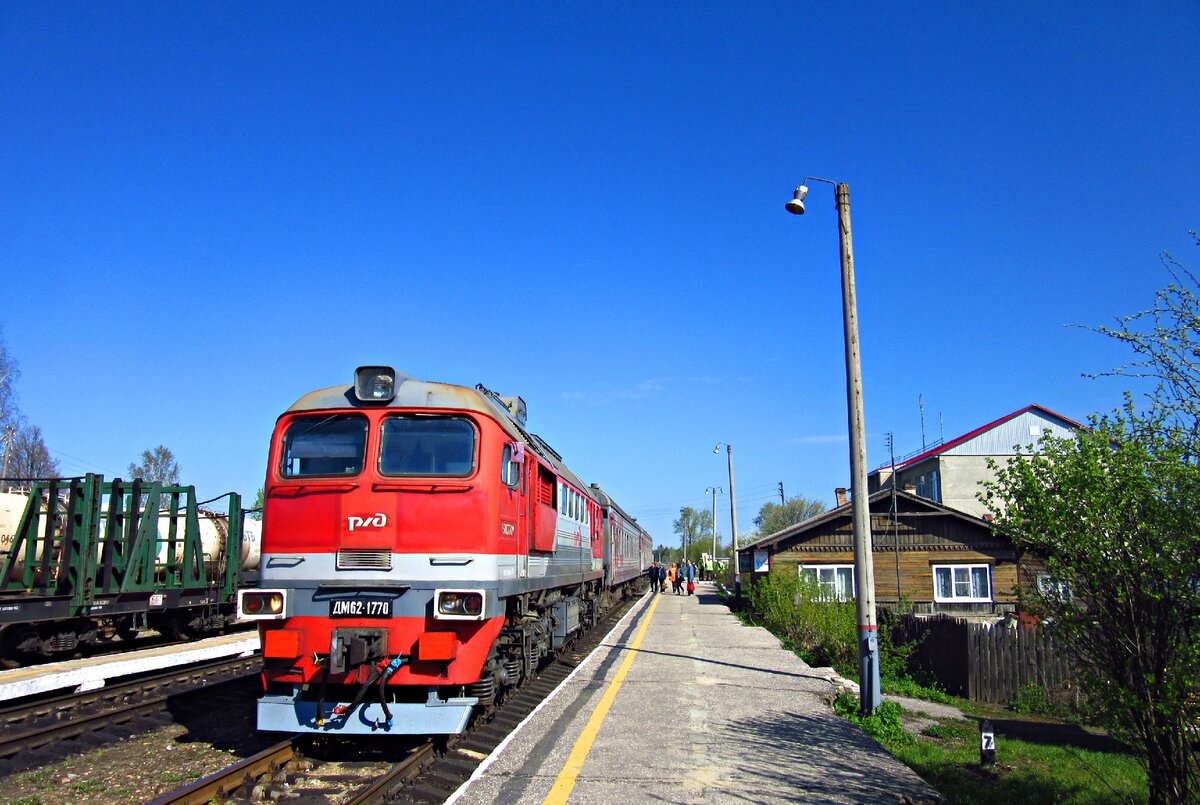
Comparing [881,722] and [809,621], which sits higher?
[809,621]

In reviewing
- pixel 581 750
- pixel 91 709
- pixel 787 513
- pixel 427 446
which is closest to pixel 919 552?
pixel 581 750

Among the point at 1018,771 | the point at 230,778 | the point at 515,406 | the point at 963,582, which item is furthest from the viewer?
the point at 963,582

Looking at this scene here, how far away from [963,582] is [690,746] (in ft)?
70.2

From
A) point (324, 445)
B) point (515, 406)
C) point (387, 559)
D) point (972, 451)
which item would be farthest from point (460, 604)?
point (972, 451)

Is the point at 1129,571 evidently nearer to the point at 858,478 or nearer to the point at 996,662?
the point at 858,478

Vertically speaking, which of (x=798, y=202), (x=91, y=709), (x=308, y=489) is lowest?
(x=91, y=709)

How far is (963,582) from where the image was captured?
25.9 metres

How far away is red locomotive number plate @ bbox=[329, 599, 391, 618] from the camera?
7.19 meters

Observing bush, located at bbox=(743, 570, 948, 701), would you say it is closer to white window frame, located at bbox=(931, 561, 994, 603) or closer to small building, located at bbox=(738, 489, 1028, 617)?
small building, located at bbox=(738, 489, 1028, 617)

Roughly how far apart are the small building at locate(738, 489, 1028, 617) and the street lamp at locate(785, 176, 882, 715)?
15.9 m

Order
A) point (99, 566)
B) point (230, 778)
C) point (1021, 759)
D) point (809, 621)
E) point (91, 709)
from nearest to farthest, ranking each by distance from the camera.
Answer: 1. point (230, 778)
2. point (1021, 759)
3. point (91, 709)
4. point (99, 566)
5. point (809, 621)

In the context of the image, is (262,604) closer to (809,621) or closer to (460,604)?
(460,604)

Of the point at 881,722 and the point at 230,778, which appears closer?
the point at 230,778

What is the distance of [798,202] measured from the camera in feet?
35.1
